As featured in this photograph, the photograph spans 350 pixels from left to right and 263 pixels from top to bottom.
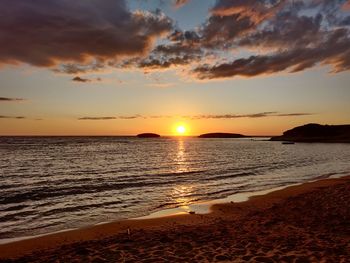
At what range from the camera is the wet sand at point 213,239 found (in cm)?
963

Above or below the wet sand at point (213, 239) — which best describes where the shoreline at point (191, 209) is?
below

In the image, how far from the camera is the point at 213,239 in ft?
38.2

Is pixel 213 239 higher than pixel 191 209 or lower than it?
higher

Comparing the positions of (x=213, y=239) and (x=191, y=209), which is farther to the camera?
(x=191, y=209)

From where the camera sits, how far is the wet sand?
9629 mm

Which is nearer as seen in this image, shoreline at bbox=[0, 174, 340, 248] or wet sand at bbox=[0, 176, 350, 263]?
wet sand at bbox=[0, 176, 350, 263]

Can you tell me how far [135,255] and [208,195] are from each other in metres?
13.6

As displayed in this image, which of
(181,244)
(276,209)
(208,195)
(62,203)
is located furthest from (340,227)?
(62,203)

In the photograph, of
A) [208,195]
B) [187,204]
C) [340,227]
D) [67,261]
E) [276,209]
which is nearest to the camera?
[67,261]

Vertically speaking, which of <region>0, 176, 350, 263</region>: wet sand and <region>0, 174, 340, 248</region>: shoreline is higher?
<region>0, 176, 350, 263</region>: wet sand

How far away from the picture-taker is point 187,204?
20.0 m

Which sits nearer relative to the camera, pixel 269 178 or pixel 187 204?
pixel 187 204

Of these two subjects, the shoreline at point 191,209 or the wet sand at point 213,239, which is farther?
the shoreline at point 191,209

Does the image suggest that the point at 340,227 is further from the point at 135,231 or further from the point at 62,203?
the point at 62,203
